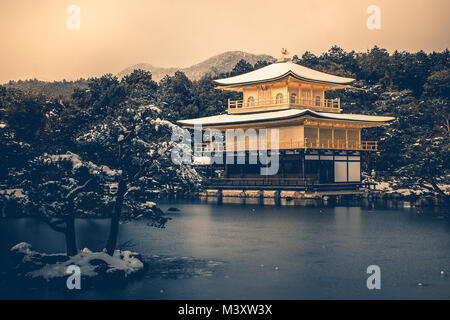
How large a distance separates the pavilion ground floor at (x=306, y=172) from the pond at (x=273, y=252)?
11072 mm

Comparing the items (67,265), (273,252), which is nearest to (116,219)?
A: (67,265)

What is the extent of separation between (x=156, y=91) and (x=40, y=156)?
177ft

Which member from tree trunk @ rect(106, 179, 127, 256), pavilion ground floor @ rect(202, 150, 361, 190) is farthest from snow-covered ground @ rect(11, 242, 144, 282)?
pavilion ground floor @ rect(202, 150, 361, 190)

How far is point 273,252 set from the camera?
88.9 feet

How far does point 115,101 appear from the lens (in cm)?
6781

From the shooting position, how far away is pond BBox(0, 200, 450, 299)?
65.9 feet

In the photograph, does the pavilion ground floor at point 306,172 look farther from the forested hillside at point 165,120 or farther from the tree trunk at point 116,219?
the tree trunk at point 116,219

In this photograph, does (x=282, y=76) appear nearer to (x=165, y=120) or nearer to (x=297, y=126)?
(x=297, y=126)

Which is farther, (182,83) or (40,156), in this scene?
(182,83)

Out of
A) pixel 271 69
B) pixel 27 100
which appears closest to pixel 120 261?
pixel 27 100

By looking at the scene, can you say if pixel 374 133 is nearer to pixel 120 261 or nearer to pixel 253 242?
pixel 253 242

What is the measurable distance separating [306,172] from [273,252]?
98.0ft

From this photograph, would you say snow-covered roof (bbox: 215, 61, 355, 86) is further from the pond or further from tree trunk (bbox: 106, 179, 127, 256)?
tree trunk (bbox: 106, 179, 127, 256)

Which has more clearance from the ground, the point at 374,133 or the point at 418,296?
the point at 374,133
